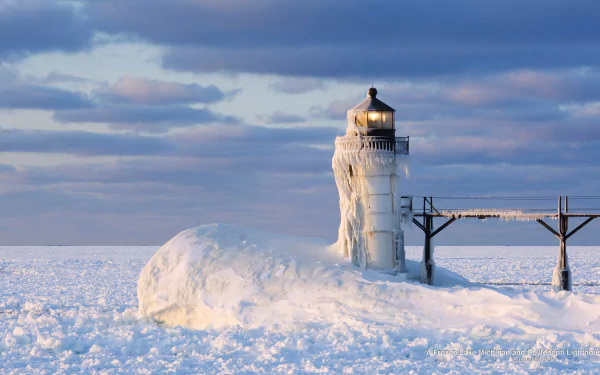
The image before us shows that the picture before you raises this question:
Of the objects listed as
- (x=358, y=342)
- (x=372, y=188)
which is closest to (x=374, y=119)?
Result: (x=372, y=188)

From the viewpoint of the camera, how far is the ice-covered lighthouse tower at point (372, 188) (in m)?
27.4

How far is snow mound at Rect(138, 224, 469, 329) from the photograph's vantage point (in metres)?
25.4

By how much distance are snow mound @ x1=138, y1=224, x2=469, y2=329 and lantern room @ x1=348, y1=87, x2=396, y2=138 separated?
169 inches

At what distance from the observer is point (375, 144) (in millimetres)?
27328

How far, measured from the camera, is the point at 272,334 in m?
24.0

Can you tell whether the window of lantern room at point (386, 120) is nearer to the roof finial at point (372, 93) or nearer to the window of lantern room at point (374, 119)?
the window of lantern room at point (374, 119)

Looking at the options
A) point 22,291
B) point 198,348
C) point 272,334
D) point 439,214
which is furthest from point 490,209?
point 22,291

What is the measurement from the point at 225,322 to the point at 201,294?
1.63 meters

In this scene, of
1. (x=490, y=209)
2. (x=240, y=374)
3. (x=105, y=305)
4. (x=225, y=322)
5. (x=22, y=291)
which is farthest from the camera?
(x=22, y=291)

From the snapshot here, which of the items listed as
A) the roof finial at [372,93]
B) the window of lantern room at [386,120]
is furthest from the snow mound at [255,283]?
the roof finial at [372,93]

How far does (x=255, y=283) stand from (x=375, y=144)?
6084 millimetres

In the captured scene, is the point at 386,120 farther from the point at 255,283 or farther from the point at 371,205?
the point at 255,283

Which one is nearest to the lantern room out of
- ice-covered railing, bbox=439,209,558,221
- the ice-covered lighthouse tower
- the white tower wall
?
the ice-covered lighthouse tower

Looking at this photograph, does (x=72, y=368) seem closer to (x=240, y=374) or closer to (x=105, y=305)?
(x=240, y=374)
